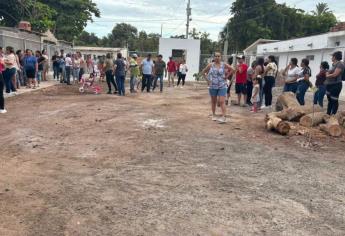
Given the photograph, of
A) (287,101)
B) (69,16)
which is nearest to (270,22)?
(69,16)

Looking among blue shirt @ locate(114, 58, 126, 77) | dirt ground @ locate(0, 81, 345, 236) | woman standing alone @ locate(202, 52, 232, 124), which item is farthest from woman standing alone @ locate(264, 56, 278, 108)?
blue shirt @ locate(114, 58, 126, 77)

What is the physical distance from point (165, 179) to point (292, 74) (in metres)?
7.85

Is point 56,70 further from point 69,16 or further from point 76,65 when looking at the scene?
point 69,16

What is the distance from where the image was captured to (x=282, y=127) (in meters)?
9.19

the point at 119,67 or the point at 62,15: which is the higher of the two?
the point at 62,15

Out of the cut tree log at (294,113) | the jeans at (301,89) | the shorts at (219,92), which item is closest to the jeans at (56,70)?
the shorts at (219,92)

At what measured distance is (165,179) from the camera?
579cm

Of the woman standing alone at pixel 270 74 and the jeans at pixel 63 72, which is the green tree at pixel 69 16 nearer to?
the jeans at pixel 63 72

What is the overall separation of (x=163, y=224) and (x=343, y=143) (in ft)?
18.7

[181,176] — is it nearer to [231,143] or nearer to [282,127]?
[231,143]

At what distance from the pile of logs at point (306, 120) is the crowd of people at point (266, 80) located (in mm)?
797

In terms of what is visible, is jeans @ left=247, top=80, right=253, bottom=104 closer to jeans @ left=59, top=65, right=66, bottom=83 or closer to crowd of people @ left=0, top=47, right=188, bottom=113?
crowd of people @ left=0, top=47, right=188, bottom=113

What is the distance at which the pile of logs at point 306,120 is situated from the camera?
919 centimetres

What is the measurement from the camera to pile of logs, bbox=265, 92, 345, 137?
30.1 feet
